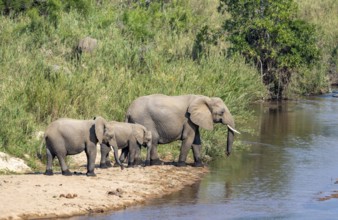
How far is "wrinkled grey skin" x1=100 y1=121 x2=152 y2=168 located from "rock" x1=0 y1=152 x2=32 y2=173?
1.38 meters

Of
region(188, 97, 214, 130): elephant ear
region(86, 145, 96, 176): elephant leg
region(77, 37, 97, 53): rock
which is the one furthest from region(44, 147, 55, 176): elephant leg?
region(77, 37, 97, 53): rock

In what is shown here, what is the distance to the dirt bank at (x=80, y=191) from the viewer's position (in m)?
13.2

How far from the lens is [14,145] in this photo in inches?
650

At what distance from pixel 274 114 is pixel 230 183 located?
12.3 meters

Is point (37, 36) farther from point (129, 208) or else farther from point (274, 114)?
point (129, 208)

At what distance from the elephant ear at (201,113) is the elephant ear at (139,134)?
120cm

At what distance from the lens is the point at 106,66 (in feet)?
73.5

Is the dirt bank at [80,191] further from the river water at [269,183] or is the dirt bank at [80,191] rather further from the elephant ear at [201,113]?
the elephant ear at [201,113]

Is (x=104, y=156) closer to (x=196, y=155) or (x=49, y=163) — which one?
(x=49, y=163)

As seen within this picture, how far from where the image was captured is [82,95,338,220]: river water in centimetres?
1417

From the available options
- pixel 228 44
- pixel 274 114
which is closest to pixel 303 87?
pixel 228 44

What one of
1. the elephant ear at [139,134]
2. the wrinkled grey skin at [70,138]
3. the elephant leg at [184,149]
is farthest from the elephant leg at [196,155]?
the wrinkled grey skin at [70,138]

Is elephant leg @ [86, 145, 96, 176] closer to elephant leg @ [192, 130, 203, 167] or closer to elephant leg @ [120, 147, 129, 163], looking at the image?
elephant leg @ [120, 147, 129, 163]

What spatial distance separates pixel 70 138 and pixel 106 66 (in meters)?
7.39
